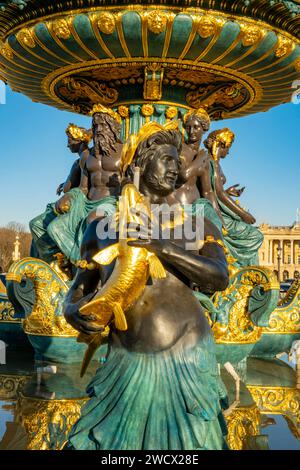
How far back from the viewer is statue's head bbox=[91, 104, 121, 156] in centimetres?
640

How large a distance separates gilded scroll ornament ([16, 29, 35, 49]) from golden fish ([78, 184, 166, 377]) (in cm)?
420

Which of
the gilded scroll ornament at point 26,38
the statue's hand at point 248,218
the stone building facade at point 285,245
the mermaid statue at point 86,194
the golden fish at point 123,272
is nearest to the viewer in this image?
the golden fish at point 123,272

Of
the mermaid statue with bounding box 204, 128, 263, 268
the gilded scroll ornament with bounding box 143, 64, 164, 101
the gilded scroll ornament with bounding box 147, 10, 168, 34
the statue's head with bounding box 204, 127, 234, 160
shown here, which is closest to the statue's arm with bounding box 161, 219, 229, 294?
the gilded scroll ornament with bounding box 147, 10, 168, 34

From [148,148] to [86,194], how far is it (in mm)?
4320

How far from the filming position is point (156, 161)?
8.17 feet

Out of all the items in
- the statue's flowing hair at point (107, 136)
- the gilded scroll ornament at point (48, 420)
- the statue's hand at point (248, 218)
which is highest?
the statue's flowing hair at point (107, 136)

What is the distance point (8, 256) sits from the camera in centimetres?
4547

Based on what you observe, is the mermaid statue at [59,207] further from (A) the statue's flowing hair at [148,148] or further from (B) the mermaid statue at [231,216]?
(A) the statue's flowing hair at [148,148]

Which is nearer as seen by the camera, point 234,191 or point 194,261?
point 194,261

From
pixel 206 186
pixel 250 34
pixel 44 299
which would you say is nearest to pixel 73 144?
pixel 206 186

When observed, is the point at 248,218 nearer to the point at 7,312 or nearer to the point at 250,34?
the point at 250,34

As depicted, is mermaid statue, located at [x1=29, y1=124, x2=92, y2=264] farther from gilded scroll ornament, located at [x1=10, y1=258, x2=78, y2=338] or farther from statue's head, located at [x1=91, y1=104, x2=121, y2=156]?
gilded scroll ornament, located at [x1=10, y1=258, x2=78, y2=338]

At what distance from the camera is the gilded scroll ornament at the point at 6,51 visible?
629 cm

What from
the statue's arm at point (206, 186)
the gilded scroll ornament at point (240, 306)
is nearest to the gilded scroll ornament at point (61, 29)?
the statue's arm at point (206, 186)
